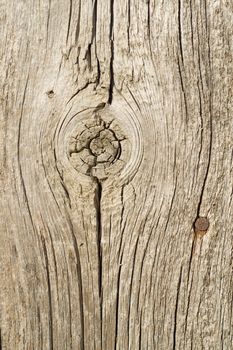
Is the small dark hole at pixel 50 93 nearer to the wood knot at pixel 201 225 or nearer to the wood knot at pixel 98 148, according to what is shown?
the wood knot at pixel 98 148

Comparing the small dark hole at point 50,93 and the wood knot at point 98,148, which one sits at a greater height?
the small dark hole at point 50,93

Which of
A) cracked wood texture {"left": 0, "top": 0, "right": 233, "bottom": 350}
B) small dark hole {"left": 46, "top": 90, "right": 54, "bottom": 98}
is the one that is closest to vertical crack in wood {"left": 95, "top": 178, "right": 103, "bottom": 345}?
cracked wood texture {"left": 0, "top": 0, "right": 233, "bottom": 350}

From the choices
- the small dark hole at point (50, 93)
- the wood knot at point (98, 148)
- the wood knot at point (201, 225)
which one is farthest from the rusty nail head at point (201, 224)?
the small dark hole at point (50, 93)

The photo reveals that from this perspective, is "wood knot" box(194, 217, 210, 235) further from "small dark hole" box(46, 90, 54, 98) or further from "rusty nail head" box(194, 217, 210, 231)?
"small dark hole" box(46, 90, 54, 98)

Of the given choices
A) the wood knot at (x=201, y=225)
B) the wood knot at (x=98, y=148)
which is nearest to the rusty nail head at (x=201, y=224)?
the wood knot at (x=201, y=225)

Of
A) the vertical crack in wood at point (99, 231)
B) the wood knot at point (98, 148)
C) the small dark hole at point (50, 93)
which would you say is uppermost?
the small dark hole at point (50, 93)

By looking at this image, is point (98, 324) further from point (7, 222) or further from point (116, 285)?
point (7, 222)
